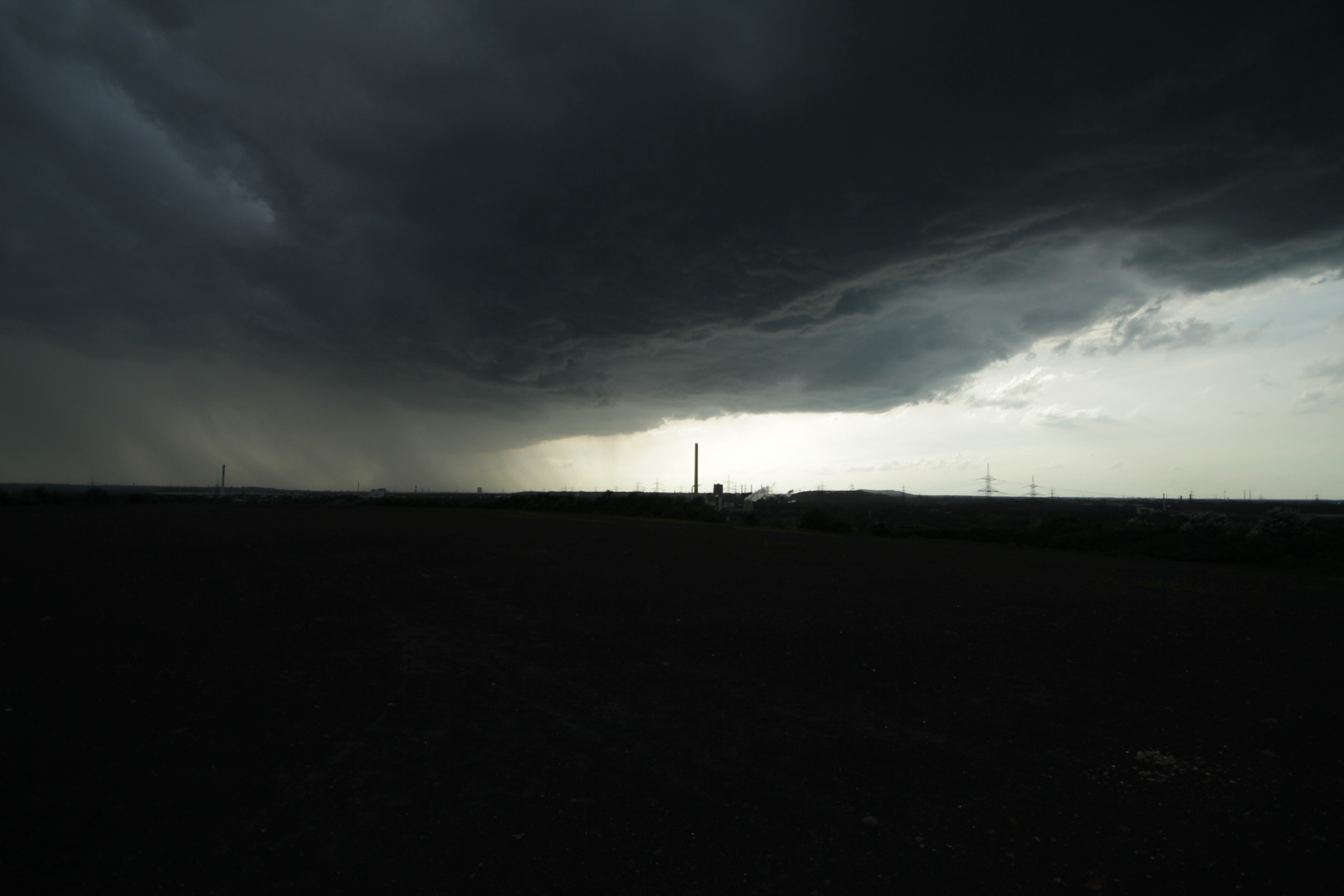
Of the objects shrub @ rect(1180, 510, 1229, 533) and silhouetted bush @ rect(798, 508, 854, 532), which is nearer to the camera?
shrub @ rect(1180, 510, 1229, 533)

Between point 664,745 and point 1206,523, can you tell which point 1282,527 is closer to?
point 1206,523

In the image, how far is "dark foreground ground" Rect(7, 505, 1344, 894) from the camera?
311 centimetres

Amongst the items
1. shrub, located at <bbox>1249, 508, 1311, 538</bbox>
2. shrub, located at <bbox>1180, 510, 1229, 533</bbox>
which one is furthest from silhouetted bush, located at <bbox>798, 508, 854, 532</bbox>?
shrub, located at <bbox>1249, 508, 1311, 538</bbox>

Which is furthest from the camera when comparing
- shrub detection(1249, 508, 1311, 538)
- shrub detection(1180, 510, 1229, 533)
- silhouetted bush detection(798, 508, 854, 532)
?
silhouetted bush detection(798, 508, 854, 532)

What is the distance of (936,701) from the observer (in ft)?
18.0

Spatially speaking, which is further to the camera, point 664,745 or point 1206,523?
point 1206,523

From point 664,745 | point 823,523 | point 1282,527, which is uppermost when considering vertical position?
point 1282,527

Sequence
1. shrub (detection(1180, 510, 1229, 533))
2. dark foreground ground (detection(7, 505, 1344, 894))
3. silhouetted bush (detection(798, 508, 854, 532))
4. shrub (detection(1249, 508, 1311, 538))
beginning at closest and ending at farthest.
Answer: dark foreground ground (detection(7, 505, 1344, 894)) → shrub (detection(1249, 508, 1311, 538)) → shrub (detection(1180, 510, 1229, 533)) → silhouetted bush (detection(798, 508, 854, 532))

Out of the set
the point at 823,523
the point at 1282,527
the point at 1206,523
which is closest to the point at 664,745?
the point at 1282,527

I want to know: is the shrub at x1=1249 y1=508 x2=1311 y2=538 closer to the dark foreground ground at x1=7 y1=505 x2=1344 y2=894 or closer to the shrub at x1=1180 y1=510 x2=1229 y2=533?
the shrub at x1=1180 y1=510 x2=1229 y2=533

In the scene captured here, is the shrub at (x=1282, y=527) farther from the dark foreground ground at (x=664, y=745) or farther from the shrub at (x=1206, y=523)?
the dark foreground ground at (x=664, y=745)

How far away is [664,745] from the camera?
4.49 m

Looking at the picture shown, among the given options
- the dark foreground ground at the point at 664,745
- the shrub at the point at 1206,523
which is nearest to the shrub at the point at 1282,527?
the shrub at the point at 1206,523

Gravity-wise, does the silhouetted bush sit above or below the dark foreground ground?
above
